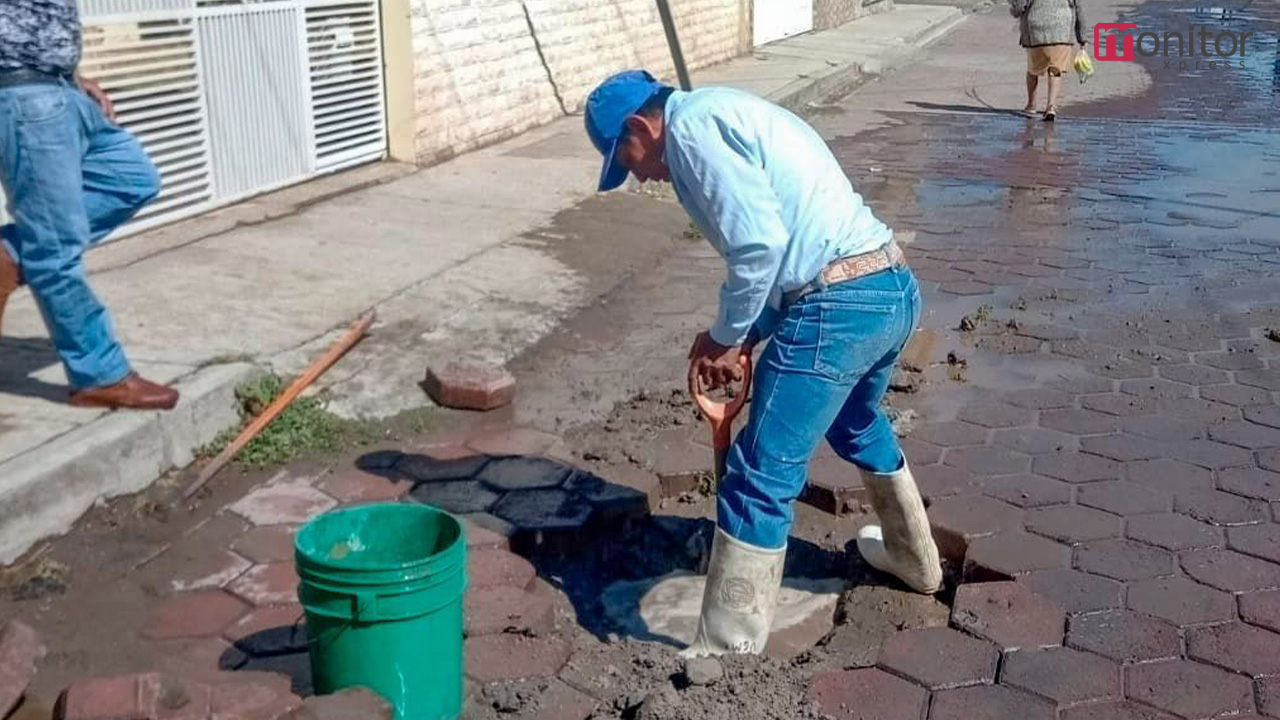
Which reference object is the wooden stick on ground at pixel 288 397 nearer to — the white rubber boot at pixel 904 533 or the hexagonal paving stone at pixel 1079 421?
the white rubber boot at pixel 904 533

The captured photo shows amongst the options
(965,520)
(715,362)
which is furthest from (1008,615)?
(715,362)

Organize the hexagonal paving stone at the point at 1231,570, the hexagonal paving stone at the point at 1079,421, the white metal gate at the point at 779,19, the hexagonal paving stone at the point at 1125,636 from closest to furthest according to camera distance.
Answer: the hexagonal paving stone at the point at 1125,636 < the hexagonal paving stone at the point at 1231,570 < the hexagonal paving stone at the point at 1079,421 < the white metal gate at the point at 779,19

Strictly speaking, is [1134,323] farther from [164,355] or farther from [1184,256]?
[164,355]

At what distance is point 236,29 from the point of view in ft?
26.1

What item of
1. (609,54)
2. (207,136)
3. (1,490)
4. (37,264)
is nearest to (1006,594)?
(1,490)

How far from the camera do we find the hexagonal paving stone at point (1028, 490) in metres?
4.58

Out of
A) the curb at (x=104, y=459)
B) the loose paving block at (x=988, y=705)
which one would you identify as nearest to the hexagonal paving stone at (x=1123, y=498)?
the loose paving block at (x=988, y=705)

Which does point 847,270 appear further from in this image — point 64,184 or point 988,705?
point 64,184

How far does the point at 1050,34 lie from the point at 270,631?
468 inches

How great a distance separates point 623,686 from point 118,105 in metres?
4.96

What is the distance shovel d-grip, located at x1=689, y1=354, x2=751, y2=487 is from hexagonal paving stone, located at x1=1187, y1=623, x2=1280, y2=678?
137 cm

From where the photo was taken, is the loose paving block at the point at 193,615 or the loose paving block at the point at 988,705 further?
the loose paving block at the point at 193,615

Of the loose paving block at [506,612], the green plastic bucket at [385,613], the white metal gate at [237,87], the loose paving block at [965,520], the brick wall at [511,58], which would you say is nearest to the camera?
the green plastic bucket at [385,613]

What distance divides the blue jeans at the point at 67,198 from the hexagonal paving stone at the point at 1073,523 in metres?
3.10
